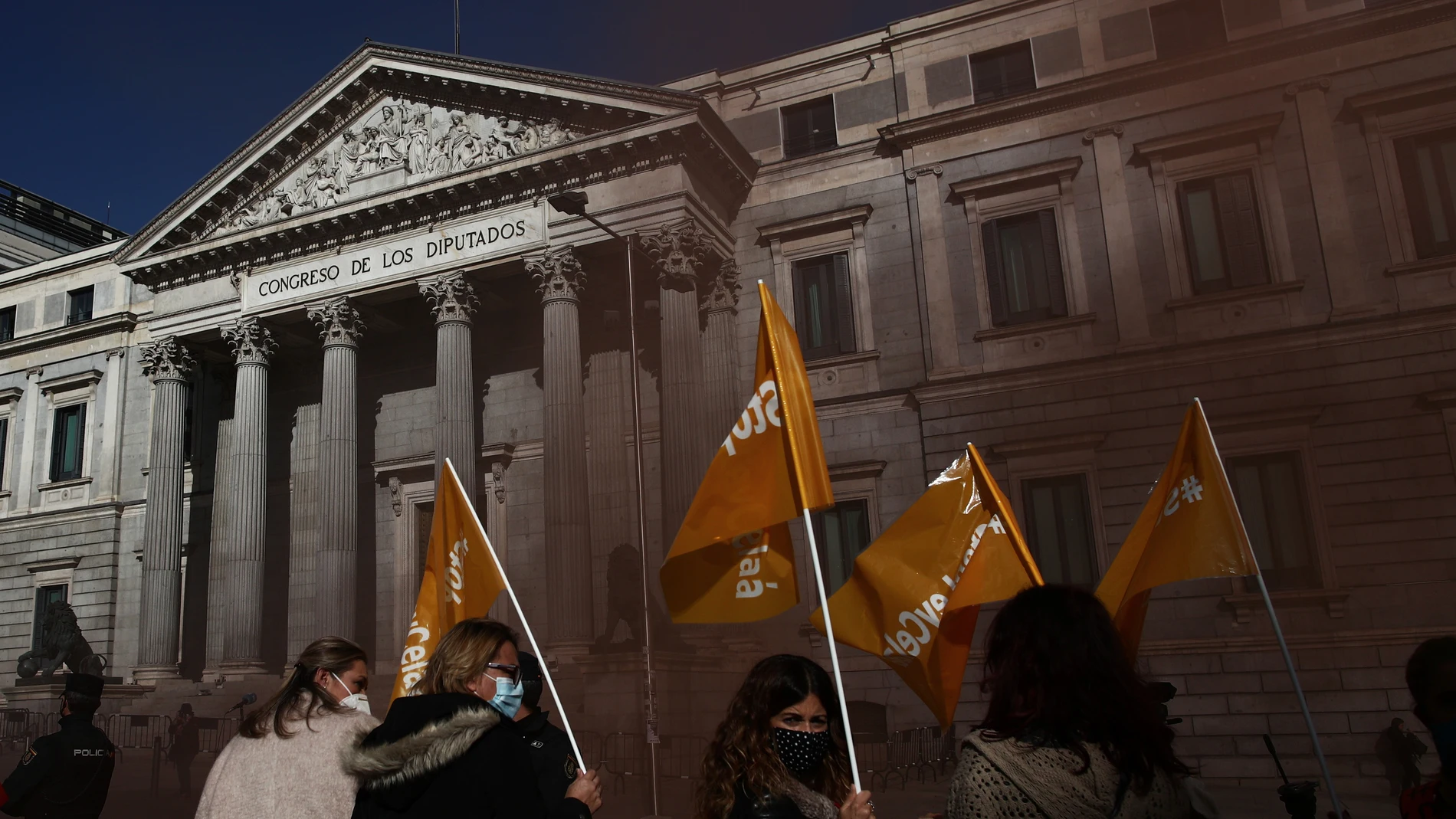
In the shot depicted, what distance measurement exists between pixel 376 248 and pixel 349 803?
23041 mm

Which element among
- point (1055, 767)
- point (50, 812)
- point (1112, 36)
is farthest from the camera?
point (1112, 36)

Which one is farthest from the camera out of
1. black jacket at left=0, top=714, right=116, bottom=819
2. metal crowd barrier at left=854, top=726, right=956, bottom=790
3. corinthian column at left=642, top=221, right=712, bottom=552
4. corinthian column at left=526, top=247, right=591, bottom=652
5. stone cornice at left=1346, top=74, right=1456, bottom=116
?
corinthian column at left=642, top=221, right=712, bottom=552

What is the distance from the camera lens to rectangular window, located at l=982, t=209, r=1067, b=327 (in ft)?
70.4

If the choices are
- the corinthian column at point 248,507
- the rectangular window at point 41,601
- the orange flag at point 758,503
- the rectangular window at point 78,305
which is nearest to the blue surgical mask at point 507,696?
the orange flag at point 758,503

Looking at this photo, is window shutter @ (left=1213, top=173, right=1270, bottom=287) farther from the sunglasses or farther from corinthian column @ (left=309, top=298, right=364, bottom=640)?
corinthian column @ (left=309, top=298, right=364, bottom=640)

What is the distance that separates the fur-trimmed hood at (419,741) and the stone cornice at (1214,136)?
2044 cm

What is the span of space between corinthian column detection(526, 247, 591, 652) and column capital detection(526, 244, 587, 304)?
0.7 inches

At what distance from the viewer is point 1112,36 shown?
21766mm

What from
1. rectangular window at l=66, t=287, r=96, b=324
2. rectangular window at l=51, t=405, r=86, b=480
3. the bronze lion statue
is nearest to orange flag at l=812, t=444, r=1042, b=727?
the bronze lion statue

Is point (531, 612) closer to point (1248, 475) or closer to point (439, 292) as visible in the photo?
point (439, 292)

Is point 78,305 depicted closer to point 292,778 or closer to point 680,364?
point 680,364

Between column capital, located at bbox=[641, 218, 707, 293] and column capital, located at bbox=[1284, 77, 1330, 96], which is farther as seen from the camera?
column capital, located at bbox=[641, 218, 707, 293]

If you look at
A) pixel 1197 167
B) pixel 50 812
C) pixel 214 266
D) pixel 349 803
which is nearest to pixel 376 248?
pixel 214 266

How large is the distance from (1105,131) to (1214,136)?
80.5 inches
